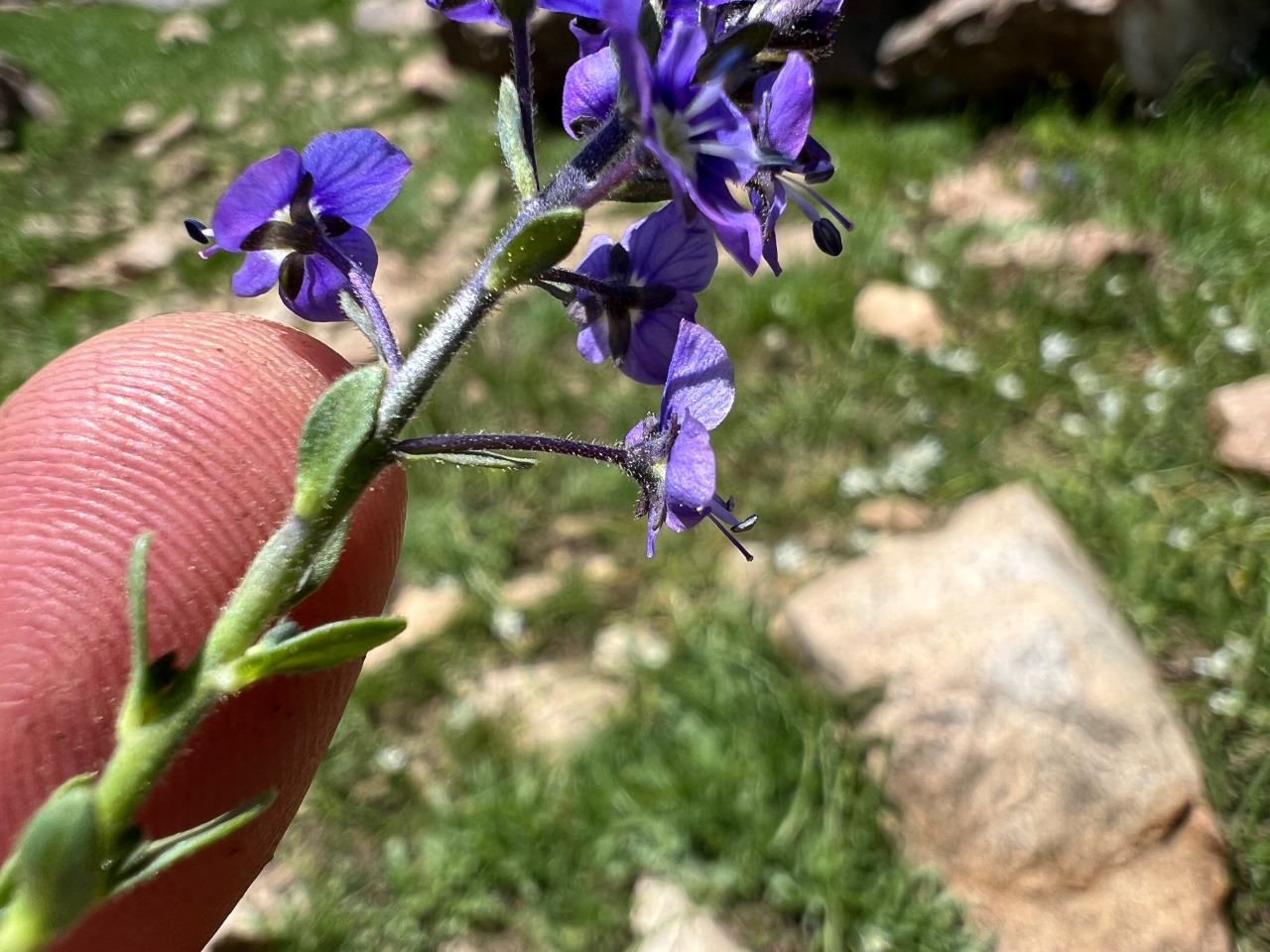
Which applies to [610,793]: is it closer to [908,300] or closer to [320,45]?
[908,300]

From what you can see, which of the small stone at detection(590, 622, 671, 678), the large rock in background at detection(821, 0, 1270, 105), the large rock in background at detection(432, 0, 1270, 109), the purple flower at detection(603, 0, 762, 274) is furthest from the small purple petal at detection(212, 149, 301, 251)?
the large rock in background at detection(821, 0, 1270, 105)

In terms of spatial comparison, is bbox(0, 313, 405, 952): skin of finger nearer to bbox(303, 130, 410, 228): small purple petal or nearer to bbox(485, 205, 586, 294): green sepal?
bbox(303, 130, 410, 228): small purple petal

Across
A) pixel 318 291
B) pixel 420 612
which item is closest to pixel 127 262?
pixel 420 612

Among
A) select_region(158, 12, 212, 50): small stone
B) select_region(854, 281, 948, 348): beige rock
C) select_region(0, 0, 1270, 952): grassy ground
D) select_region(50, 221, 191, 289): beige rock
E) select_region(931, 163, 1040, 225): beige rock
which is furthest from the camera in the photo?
select_region(158, 12, 212, 50): small stone

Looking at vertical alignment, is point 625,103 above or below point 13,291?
above

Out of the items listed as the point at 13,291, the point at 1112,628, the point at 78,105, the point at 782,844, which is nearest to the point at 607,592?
the point at 782,844

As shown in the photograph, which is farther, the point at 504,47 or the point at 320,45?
the point at 320,45
